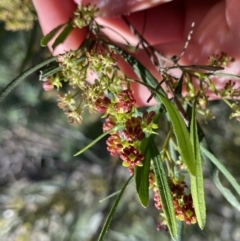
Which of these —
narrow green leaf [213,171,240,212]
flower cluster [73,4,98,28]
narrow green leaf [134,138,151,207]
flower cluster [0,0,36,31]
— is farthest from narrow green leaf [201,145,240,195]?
flower cluster [0,0,36,31]

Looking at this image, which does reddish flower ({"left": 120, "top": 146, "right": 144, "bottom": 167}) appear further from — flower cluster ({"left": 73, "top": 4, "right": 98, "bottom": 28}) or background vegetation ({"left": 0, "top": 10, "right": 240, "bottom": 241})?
background vegetation ({"left": 0, "top": 10, "right": 240, "bottom": 241})

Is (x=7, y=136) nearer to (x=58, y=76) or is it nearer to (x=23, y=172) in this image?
(x=23, y=172)

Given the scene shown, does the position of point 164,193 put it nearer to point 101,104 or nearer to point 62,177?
point 101,104

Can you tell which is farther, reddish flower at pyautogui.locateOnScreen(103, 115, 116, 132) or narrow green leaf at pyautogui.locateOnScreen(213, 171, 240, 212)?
narrow green leaf at pyautogui.locateOnScreen(213, 171, 240, 212)

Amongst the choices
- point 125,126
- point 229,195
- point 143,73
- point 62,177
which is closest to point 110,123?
point 125,126

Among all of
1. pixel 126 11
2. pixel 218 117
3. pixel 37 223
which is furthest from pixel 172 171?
pixel 37 223

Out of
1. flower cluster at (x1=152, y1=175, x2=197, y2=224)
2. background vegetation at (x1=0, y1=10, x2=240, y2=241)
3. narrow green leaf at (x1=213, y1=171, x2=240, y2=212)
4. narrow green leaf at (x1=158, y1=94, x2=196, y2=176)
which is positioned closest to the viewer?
narrow green leaf at (x1=158, y1=94, x2=196, y2=176)

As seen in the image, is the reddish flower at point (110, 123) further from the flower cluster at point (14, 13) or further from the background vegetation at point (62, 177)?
the background vegetation at point (62, 177)

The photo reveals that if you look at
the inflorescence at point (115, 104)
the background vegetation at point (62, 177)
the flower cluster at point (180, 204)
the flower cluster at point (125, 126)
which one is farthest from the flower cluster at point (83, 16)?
the background vegetation at point (62, 177)

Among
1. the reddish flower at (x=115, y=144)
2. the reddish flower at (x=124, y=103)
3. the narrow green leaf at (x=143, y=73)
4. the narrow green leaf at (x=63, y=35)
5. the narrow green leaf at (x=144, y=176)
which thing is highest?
the narrow green leaf at (x=63, y=35)
